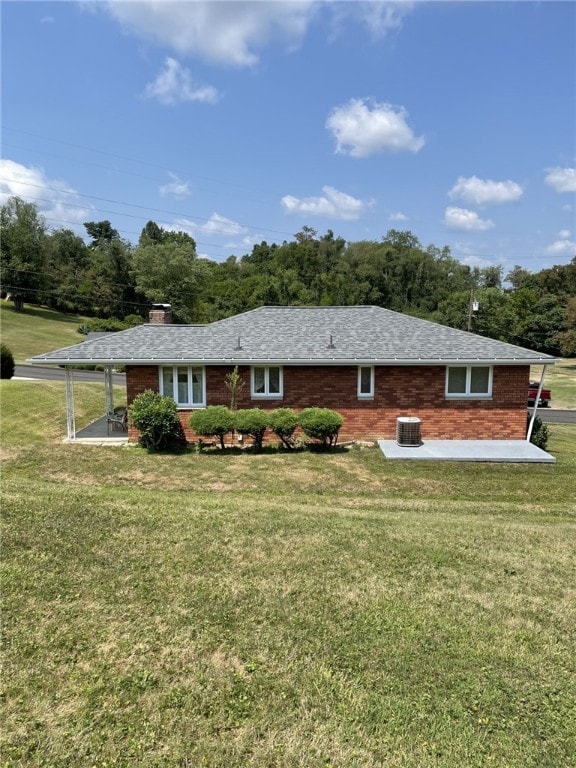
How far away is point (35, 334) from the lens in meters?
50.4

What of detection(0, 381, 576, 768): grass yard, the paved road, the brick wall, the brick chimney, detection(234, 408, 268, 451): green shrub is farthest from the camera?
the paved road

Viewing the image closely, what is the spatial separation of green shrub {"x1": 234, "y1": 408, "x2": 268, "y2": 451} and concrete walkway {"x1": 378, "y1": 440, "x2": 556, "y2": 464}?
3.29 meters

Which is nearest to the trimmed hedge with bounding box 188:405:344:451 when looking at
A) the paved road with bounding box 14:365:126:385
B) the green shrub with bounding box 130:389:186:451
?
the green shrub with bounding box 130:389:186:451

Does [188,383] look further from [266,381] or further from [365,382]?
[365,382]

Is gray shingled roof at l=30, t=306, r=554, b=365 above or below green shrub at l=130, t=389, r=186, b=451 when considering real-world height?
above

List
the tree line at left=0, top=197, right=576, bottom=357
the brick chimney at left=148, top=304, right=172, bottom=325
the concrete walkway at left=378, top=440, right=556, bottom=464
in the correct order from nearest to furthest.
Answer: the concrete walkway at left=378, top=440, right=556, bottom=464, the brick chimney at left=148, top=304, right=172, bottom=325, the tree line at left=0, top=197, right=576, bottom=357

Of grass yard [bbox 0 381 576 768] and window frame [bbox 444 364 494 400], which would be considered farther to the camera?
window frame [bbox 444 364 494 400]

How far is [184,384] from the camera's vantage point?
14.3m

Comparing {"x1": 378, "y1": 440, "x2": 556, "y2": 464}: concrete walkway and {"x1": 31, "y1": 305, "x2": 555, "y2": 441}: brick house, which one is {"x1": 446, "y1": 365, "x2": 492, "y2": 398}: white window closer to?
{"x1": 31, "y1": 305, "x2": 555, "y2": 441}: brick house

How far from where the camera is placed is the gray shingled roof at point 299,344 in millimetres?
13805

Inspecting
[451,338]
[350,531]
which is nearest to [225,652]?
[350,531]

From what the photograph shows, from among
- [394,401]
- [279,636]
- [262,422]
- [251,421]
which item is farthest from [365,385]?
[279,636]

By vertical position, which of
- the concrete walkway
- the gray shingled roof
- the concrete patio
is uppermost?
the gray shingled roof

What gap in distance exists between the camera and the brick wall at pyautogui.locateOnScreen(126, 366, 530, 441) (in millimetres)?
14250
